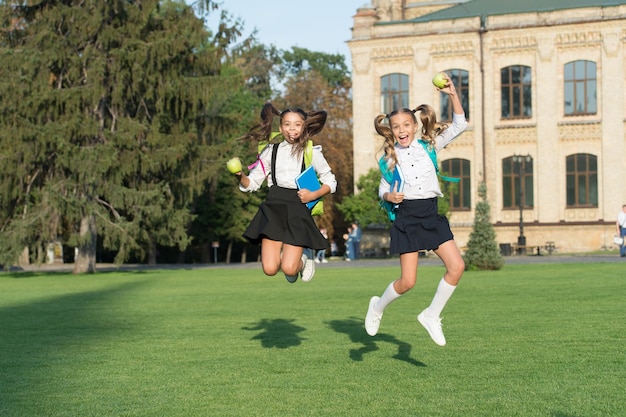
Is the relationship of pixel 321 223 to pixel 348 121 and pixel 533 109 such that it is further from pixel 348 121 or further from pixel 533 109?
pixel 533 109

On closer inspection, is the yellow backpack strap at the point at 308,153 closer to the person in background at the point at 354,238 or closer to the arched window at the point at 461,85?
the person in background at the point at 354,238

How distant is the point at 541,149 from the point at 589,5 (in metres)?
9.19

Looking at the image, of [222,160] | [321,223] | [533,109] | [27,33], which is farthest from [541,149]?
[27,33]

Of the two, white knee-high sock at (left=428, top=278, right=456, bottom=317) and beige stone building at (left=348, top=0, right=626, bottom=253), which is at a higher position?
beige stone building at (left=348, top=0, right=626, bottom=253)

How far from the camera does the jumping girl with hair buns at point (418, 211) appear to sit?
10.3 metres

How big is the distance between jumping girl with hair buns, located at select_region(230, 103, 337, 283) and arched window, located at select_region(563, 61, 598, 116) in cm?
5366

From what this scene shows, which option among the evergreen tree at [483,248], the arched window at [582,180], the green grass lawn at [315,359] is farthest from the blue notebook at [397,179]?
the arched window at [582,180]

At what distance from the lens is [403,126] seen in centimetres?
1073

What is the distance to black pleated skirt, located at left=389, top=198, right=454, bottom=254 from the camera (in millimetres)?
10297

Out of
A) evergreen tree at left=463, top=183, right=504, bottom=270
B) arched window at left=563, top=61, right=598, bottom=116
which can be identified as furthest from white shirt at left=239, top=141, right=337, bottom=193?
arched window at left=563, top=61, right=598, bottom=116

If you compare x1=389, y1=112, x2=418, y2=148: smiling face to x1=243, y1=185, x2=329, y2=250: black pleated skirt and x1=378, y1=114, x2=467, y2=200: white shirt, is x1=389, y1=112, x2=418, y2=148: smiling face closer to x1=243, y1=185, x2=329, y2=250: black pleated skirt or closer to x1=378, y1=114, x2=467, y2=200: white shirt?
x1=378, y1=114, x2=467, y2=200: white shirt

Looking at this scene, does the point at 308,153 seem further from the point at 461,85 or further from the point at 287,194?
the point at 461,85

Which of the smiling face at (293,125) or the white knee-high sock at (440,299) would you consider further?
the smiling face at (293,125)

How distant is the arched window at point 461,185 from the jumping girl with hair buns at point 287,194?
53435 mm
